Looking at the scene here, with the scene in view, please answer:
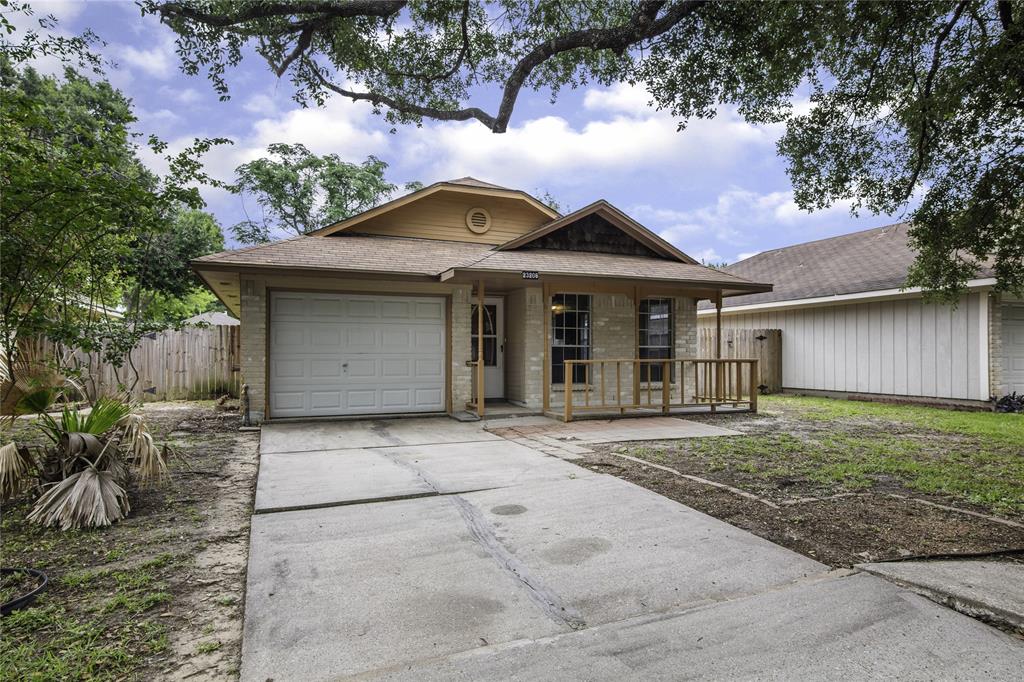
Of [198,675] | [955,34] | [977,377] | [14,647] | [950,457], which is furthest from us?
[977,377]

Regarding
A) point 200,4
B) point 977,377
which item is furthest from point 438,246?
point 977,377

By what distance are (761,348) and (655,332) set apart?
5.75 meters

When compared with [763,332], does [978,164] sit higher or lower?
higher

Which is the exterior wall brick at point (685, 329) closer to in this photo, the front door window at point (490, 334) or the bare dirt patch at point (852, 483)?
the bare dirt patch at point (852, 483)

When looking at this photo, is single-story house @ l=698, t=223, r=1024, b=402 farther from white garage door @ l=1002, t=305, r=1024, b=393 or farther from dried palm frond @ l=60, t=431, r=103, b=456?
dried palm frond @ l=60, t=431, r=103, b=456

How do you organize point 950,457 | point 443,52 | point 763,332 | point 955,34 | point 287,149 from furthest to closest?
1. point 287,149
2. point 763,332
3. point 443,52
4. point 950,457
5. point 955,34

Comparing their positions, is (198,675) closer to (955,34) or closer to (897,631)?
(897,631)

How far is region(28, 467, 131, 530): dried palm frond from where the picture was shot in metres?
4.14

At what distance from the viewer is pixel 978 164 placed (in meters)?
6.15

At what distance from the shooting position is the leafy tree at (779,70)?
5.81 meters

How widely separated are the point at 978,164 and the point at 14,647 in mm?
8889

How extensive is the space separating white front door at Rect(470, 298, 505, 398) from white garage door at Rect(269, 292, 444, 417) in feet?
4.26

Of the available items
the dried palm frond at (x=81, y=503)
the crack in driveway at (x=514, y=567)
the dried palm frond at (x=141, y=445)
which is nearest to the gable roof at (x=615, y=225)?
the crack in driveway at (x=514, y=567)

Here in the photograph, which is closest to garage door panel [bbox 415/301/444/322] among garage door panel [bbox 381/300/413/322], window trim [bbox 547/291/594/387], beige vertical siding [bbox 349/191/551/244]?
garage door panel [bbox 381/300/413/322]
